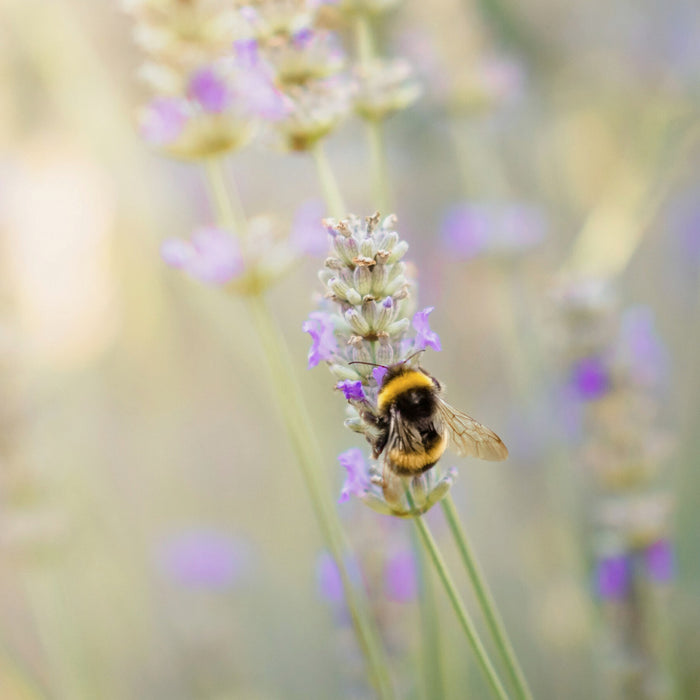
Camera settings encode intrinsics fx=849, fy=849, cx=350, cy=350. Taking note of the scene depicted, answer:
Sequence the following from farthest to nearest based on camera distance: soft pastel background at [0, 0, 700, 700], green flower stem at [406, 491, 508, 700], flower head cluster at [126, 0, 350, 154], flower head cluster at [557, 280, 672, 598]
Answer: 1. soft pastel background at [0, 0, 700, 700]
2. flower head cluster at [557, 280, 672, 598]
3. flower head cluster at [126, 0, 350, 154]
4. green flower stem at [406, 491, 508, 700]

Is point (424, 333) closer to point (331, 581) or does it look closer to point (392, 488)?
point (392, 488)

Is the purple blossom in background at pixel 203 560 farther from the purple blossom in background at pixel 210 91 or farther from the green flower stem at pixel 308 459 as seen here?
the purple blossom in background at pixel 210 91

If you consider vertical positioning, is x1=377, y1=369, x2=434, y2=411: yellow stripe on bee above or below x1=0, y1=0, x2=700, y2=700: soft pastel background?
below

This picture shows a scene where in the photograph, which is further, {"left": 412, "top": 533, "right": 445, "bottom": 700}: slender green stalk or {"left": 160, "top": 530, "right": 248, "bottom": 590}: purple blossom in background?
{"left": 160, "top": 530, "right": 248, "bottom": 590}: purple blossom in background

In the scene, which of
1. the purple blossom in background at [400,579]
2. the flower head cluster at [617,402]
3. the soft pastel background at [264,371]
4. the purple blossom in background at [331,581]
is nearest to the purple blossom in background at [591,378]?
the flower head cluster at [617,402]

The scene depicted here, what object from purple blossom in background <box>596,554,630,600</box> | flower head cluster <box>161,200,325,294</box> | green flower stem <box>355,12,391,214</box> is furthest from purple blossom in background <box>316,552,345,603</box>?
green flower stem <box>355,12,391,214</box>

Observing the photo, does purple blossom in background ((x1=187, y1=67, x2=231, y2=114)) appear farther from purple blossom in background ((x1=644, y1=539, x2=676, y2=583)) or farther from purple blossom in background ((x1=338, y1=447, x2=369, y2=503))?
purple blossom in background ((x1=644, y1=539, x2=676, y2=583))
